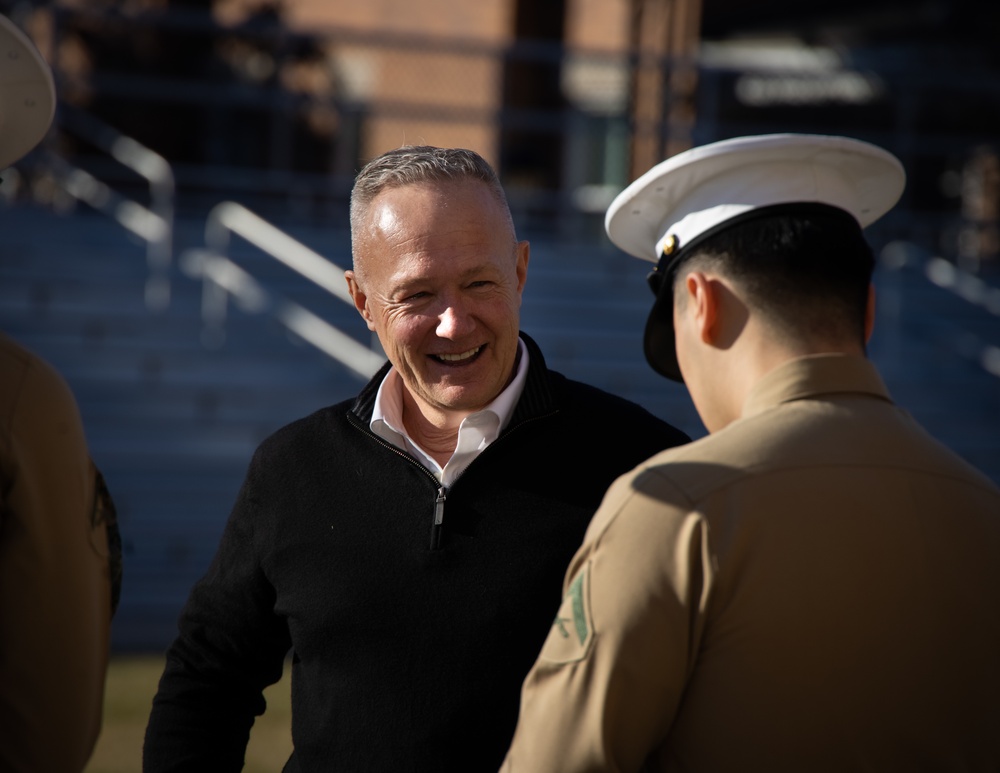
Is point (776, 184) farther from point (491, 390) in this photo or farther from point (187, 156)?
point (187, 156)

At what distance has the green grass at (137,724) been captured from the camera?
4.88m

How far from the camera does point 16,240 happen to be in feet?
29.6

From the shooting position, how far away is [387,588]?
2.22 m

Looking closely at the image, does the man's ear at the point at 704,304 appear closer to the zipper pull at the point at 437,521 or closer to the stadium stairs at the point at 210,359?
the zipper pull at the point at 437,521

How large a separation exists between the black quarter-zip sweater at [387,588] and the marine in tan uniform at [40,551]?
1.33ft

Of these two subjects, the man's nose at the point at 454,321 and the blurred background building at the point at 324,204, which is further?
the blurred background building at the point at 324,204

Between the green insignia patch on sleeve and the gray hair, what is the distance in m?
1.04

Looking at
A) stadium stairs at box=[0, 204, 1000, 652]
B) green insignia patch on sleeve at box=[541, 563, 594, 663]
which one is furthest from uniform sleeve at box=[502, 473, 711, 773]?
stadium stairs at box=[0, 204, 1000, 652]

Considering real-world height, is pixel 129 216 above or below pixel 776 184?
below

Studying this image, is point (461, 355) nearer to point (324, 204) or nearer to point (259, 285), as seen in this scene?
point (259, 285)

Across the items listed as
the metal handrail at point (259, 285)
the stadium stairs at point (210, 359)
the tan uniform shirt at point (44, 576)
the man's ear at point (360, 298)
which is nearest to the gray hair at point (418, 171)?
the man's ear at point (360, 298)

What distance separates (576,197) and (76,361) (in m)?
5.14

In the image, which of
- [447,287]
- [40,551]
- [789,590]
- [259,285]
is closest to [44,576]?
[40,551]

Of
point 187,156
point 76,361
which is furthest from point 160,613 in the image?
point 187,156
